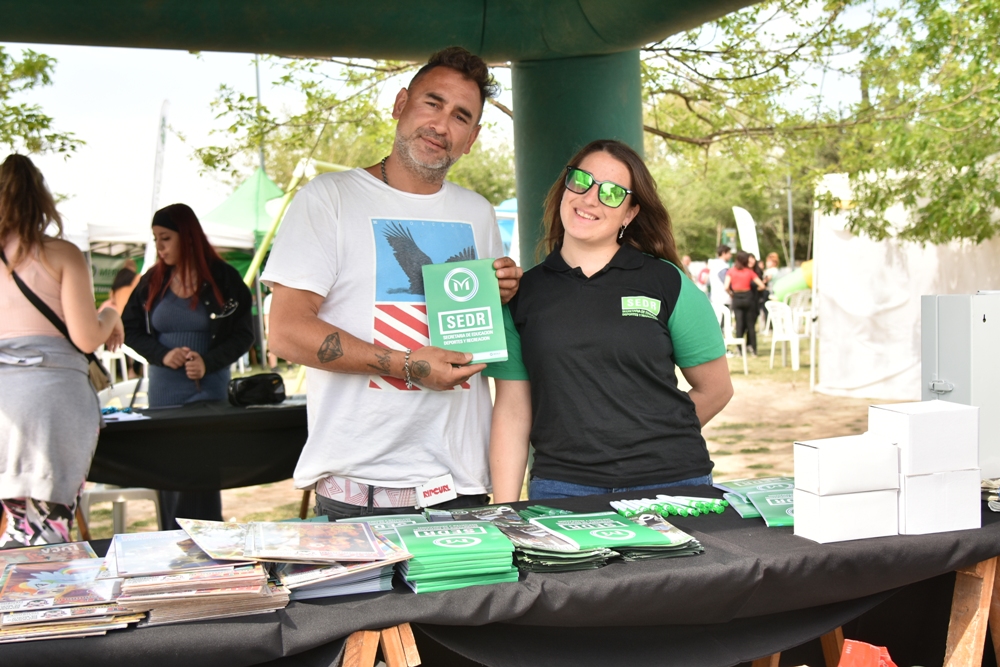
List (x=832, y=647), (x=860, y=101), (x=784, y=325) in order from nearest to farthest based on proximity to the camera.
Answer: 1. (x=832, y=647)
2. (x=860, y=101)
3. (x=784, y=325)

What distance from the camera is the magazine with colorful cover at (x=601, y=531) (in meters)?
1.79

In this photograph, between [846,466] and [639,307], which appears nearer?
[846,466]

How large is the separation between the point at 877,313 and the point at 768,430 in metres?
2.19

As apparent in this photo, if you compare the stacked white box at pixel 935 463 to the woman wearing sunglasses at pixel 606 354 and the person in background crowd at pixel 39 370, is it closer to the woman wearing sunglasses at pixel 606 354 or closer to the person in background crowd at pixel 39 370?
the woman wearing sunglasses at pixel 606 354

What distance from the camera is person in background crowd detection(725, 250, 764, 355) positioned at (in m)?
13.9

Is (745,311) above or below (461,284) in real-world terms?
below

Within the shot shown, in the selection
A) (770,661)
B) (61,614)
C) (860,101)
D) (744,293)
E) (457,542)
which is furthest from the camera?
(744,293)

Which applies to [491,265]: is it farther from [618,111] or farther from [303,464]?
[618,111]

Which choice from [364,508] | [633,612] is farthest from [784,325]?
[633,612]

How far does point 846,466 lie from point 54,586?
158 centimetres

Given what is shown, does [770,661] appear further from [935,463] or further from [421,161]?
[421,161]

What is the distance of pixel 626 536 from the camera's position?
6.02 feet

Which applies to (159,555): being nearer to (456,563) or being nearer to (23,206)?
(456,563)

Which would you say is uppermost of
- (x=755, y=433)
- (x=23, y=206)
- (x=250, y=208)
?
(x=250, y=208)
